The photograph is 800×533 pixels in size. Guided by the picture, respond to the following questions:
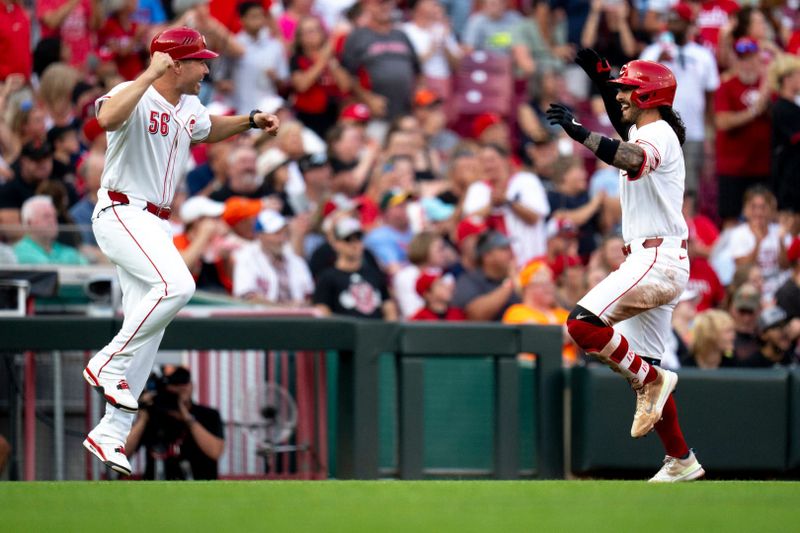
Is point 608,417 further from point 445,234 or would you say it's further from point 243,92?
point 243,92

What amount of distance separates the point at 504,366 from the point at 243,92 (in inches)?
208

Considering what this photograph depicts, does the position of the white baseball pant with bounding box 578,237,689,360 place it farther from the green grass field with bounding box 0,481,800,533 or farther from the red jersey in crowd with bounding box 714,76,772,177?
the red jersey in crowd with bounding box 714,76,772,177

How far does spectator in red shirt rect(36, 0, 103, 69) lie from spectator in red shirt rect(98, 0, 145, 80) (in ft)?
0.41

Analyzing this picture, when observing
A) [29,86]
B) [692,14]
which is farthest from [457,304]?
[692,14]

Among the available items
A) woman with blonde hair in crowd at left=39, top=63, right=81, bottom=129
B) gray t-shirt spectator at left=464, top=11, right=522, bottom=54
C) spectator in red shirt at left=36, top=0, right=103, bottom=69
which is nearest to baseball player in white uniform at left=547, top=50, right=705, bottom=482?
woman with blonde hair in crowd at left=39, top=63, right=81, bottom=129

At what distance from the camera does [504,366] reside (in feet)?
33.0

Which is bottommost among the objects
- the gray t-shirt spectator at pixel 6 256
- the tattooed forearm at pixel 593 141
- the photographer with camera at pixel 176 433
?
the photographer with camera at pixel 176 433

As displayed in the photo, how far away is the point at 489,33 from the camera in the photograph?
16078mm

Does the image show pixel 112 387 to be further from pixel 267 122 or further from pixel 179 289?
pixel 267 122

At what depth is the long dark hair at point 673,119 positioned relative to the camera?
25.4 ft

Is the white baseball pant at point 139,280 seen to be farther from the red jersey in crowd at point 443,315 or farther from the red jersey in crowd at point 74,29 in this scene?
the red jersey in crowd at point 74,29

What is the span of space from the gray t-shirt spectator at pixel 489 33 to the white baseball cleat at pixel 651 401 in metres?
8.72

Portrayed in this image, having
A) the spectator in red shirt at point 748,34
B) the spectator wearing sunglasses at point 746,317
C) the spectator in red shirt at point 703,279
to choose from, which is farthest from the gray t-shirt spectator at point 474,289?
the spectator in red shirt at point 748,34

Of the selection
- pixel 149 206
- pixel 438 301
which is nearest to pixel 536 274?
pixel 438 301
